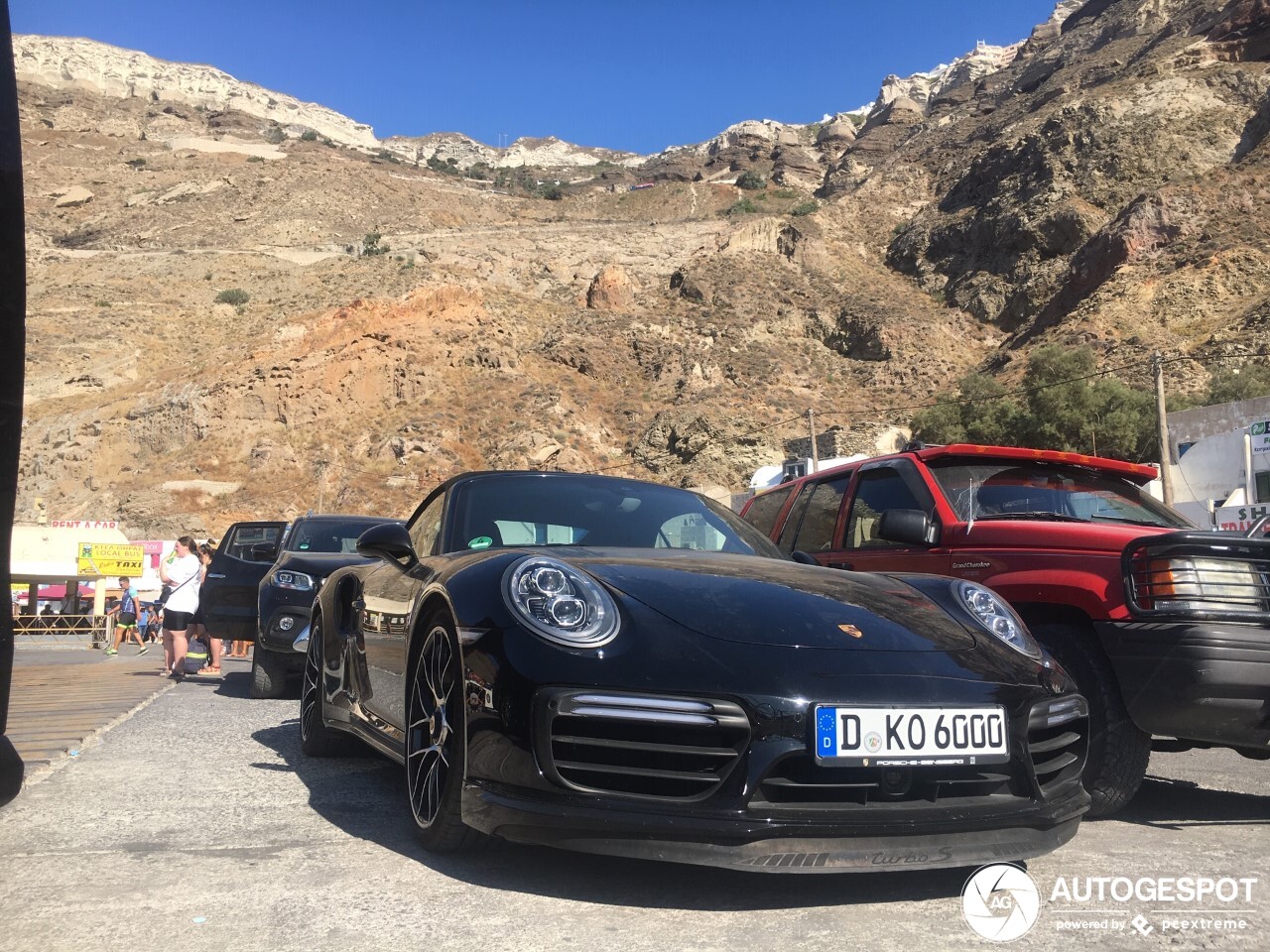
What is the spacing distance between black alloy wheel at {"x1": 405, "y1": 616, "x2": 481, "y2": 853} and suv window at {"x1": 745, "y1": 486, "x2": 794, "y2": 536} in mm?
4125

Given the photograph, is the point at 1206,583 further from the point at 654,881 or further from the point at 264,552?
the point at 264,552

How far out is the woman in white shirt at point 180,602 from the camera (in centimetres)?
1066

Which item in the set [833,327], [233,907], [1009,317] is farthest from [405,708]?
[1009,317]

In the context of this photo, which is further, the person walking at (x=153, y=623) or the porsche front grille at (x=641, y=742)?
the person walking at (x=153, y=623)

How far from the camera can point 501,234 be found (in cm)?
7569

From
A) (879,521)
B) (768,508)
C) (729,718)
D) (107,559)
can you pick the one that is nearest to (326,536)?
(768,508)

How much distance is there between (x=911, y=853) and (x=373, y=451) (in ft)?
147

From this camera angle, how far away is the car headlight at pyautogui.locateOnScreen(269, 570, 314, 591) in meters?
8.17

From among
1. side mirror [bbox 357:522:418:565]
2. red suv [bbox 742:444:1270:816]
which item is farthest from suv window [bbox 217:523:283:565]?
red suv [bbox 742:444:1270:816]

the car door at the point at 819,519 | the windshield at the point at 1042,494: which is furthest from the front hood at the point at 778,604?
the car door at the point at 819,519

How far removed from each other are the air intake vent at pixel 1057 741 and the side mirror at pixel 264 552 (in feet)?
25.9

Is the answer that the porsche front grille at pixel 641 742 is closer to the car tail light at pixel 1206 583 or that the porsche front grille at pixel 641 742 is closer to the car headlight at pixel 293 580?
the car tail light at pixel 1206 583

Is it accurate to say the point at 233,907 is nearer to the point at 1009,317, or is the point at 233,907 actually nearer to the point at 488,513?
the point at 488,513

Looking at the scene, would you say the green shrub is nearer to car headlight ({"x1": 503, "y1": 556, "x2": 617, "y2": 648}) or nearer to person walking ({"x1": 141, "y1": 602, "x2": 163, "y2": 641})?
person walking ({"x1": 141, "y1": 602, "x2": 163, "y2": 641})
